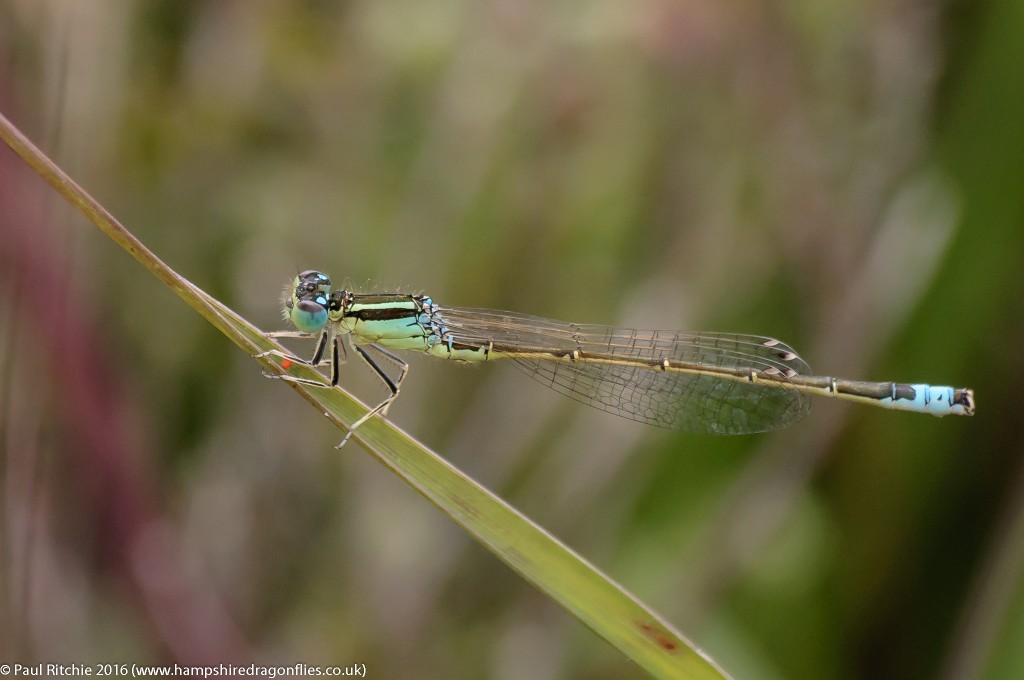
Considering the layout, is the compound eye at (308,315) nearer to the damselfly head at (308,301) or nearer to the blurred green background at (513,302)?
the damselfly head at (308,301)

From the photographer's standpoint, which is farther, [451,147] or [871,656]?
[451,147]

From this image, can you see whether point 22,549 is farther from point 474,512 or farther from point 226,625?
point 474,512

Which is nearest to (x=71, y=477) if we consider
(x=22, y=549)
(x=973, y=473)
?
(x=22, y=549)

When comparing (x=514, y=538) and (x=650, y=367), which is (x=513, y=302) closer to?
(x=650, y=367)

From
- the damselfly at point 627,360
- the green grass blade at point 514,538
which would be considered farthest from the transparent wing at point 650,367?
the green grass blade at point 514,538

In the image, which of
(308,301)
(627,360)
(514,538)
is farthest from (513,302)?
(514,538)

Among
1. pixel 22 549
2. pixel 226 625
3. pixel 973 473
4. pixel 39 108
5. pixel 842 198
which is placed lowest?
pixel 226 625

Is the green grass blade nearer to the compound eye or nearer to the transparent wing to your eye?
the compound eye
